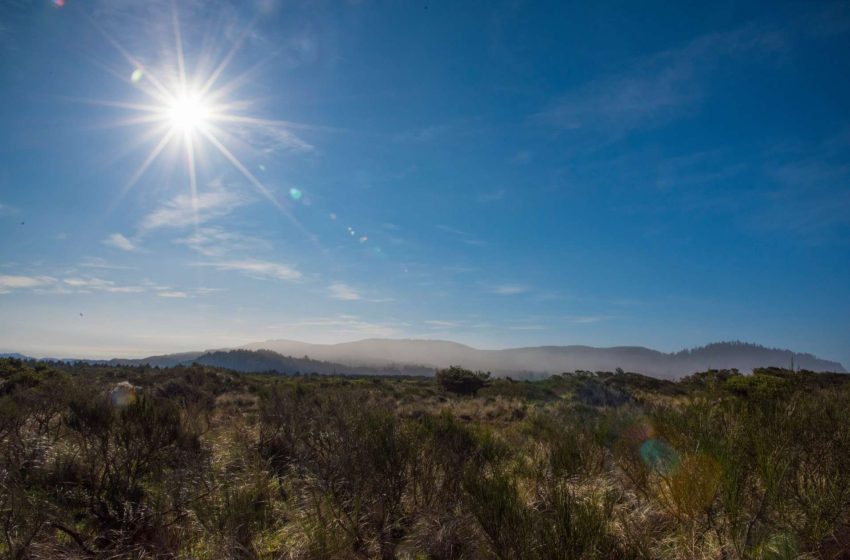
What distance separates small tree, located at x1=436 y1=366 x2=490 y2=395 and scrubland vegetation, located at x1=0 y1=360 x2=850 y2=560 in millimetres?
24703

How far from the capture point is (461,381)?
112 feet

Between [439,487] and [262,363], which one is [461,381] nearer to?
[439,487]

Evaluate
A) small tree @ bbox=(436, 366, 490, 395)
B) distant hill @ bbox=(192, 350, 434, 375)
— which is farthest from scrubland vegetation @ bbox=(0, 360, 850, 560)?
distant hill @ bbox=(192, 350, 434, 375)

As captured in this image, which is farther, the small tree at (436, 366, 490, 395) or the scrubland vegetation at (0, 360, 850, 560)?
the small tree at (436, 366, 490, 395)

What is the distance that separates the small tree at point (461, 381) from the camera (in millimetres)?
33750

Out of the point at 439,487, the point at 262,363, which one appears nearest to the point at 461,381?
the point at 439,487

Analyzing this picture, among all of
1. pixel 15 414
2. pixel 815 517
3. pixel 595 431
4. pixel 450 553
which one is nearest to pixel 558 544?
pixel 450 553

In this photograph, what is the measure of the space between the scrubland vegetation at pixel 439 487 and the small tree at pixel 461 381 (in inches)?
973

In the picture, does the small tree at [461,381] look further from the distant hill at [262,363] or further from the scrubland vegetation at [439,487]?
the distant hill at [262,363]

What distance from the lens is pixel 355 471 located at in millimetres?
6117

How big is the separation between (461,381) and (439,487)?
92.0 feet

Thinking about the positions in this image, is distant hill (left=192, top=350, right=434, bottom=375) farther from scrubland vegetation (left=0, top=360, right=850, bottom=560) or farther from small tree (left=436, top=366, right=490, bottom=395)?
scrubland vegetation (left=0, top=360, right=850, bottom=560)

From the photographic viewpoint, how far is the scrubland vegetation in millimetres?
3840

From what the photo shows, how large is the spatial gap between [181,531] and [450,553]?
374cm
